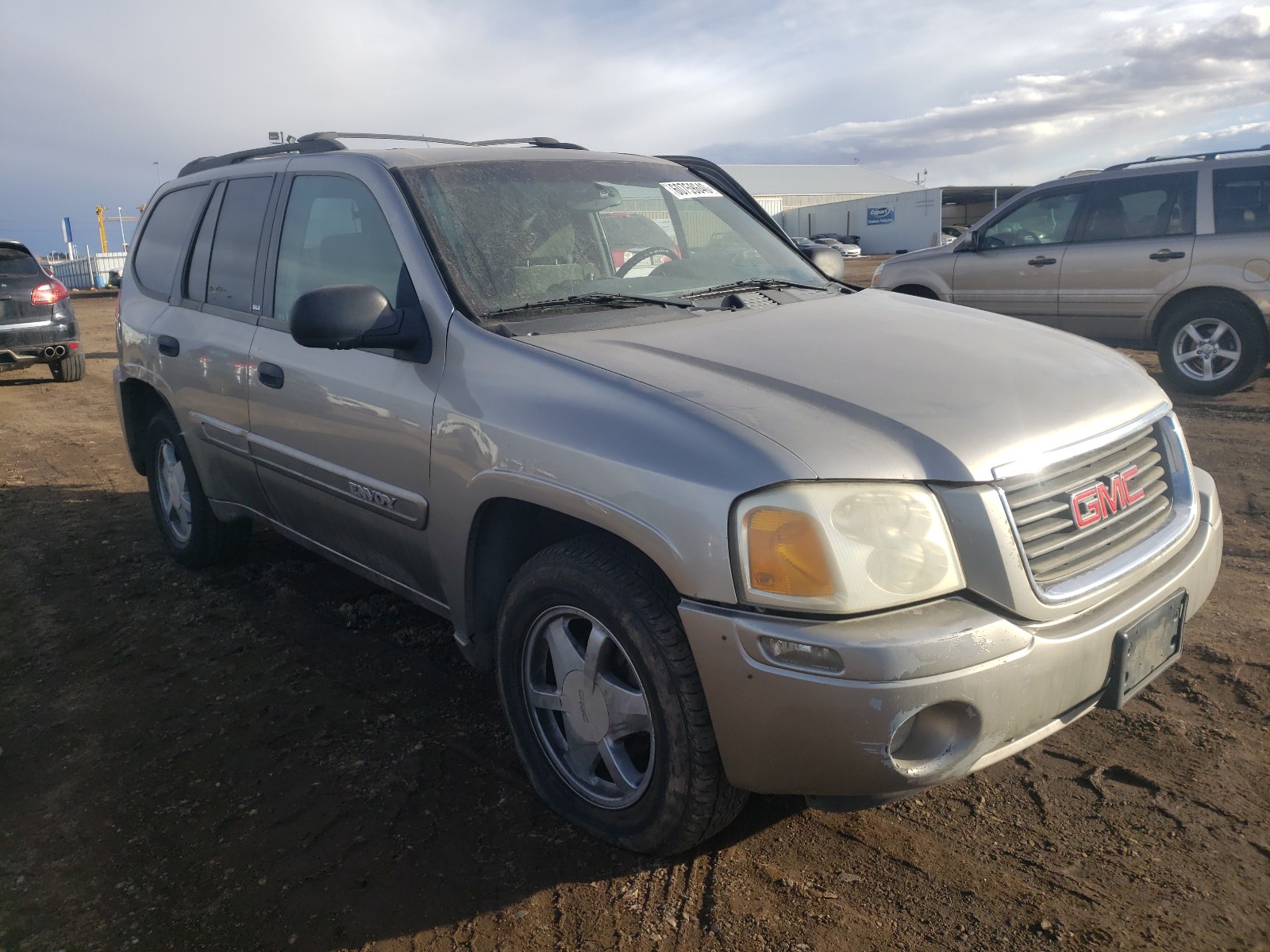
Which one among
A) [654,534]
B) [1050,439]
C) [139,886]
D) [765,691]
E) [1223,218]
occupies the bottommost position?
[139,886]

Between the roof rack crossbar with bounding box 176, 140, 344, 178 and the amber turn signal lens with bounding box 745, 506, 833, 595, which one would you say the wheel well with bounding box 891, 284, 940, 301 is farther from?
the amber turn signal lens with bounding box 745, 506, 833, 595

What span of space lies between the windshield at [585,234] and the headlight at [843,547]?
4.04ft

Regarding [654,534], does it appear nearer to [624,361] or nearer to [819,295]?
[624,361]

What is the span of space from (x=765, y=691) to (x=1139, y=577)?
105 cm

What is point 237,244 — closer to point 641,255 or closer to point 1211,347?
point 641,255

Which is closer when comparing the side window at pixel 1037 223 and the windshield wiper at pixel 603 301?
the windshield wiper at pixel 603 301

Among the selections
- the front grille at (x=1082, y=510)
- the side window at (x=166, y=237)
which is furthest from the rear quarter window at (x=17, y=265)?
the front grille at (x=1082, y=510)

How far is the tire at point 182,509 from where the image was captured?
4.58m

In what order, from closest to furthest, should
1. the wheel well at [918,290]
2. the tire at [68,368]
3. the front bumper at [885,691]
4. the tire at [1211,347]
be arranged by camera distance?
the front bumper at [885,691] → the tire at [1211,347] → the wheel well at [918,290] → the tire at [68,368]

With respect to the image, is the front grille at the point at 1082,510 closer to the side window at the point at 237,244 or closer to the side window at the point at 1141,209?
the side window at the point at 237,244

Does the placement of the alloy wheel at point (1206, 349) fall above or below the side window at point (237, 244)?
below

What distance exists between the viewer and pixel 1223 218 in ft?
25.3

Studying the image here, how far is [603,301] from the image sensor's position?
120 inches

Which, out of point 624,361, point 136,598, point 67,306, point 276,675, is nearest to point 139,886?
point 276,675
